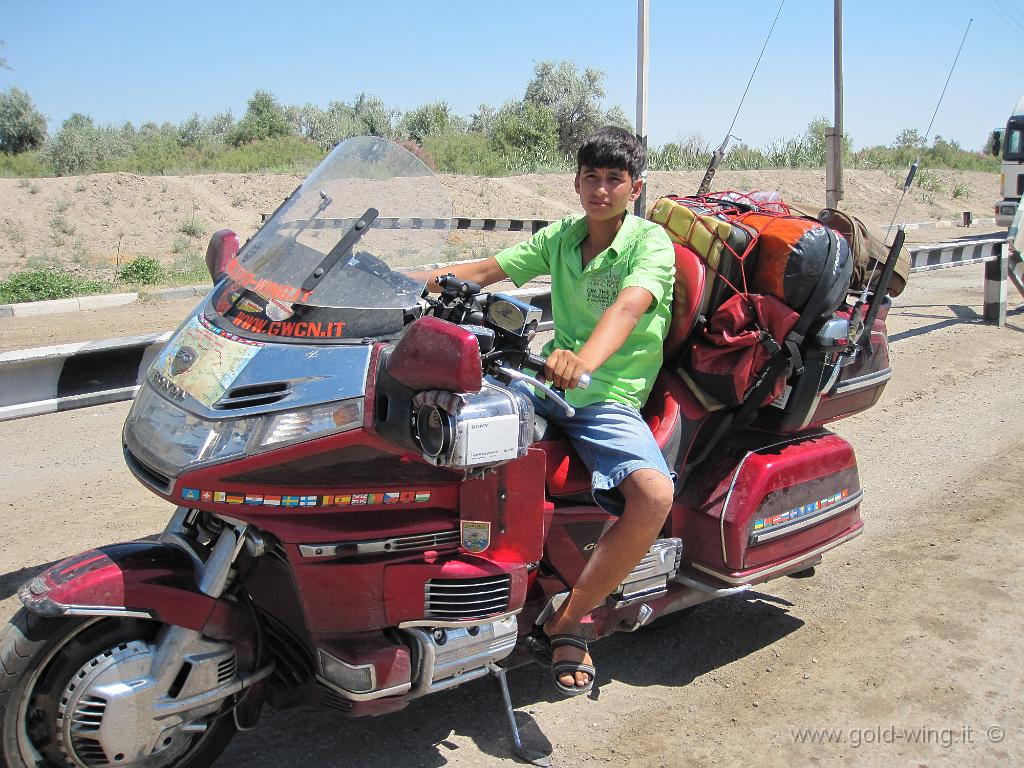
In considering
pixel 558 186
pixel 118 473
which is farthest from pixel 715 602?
pixel 558 186

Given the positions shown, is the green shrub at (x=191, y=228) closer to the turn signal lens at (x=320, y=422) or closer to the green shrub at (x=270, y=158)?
the green shrub at (x=270, y=158)

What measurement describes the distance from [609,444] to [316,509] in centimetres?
108

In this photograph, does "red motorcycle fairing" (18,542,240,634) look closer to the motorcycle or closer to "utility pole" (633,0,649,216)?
the motorcycle

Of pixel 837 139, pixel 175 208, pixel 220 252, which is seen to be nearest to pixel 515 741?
pixel 220 252

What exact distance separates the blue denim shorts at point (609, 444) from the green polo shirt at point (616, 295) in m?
0.07

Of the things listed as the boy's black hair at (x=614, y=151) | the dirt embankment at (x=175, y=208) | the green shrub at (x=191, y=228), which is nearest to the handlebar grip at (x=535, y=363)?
the boy's black hair at (x=614, y=151)

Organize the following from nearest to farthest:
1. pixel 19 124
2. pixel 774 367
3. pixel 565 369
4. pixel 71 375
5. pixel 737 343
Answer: pixel 565 369, pixel 737 343, pixel 774 367, pixel 71 375, pixel 19 124

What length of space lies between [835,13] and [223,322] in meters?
16.3

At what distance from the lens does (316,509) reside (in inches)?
106

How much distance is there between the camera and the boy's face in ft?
11.2

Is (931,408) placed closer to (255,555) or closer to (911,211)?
(255,555)

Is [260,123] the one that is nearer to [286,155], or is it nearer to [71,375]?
[286,155]

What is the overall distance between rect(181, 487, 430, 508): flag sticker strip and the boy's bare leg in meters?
0.76

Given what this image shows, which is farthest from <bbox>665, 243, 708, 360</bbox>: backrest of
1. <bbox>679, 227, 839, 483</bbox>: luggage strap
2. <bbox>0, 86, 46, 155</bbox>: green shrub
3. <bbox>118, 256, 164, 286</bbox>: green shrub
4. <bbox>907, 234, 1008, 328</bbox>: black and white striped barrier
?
<bbox>0, 86, 46, 155</bbox>: green shrub
